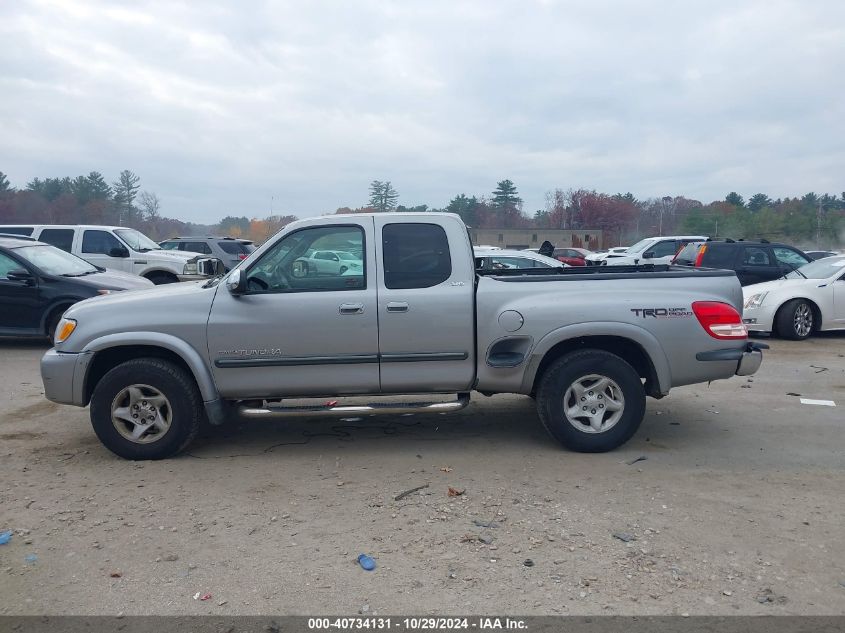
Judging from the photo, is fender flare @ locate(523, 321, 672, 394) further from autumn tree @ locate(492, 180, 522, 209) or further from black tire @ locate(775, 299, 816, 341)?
autumn tree @ locate(492, 180, 522, 209)

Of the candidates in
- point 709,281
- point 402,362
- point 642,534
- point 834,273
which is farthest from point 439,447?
point 834,273

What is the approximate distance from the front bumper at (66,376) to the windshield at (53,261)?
19.5 feet

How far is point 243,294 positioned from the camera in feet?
18.0

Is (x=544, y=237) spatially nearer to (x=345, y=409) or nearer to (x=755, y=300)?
(x=755, y=300)

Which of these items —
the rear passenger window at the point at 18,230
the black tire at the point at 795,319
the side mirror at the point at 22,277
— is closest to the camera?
the side mirror at the point at 22,277

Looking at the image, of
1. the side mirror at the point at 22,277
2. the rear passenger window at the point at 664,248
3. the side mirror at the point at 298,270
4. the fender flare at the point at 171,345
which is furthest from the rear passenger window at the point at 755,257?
the side mirror at the point at 22,277

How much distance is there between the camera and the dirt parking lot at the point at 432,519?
140 inches

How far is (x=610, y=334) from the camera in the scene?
5.50m

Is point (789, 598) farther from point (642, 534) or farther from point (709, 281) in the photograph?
point (709, 281)

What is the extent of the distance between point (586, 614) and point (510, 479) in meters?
1.77

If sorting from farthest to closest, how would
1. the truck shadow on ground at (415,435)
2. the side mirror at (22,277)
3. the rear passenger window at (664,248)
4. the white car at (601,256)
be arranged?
1. the white car at (601,256)
2. the rear passenger window at (664,248)
3. the side mirror at (22,277)
4. the truck shadow on ground at (415,435)

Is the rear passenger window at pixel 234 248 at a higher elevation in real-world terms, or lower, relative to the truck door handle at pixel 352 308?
higher

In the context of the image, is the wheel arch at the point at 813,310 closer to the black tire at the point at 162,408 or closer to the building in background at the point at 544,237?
the black tire at the point at 162,408

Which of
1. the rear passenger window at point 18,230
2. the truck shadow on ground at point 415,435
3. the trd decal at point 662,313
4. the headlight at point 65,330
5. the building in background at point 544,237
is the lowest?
the truck shadow on ground at point 415,435
